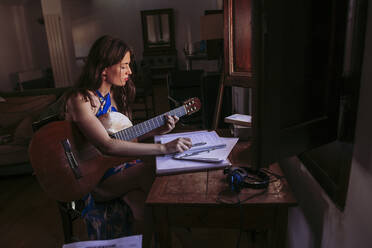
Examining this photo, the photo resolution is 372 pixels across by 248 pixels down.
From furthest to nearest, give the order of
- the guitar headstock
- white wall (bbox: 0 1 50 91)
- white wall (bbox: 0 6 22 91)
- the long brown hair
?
1. white wall (bbox: 0 1 50 91)
2. white wall (bbox: 0 6 22 91)
3. the guitar headstock
4. the long brown hair

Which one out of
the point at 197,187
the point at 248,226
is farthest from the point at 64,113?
the point at 248,226

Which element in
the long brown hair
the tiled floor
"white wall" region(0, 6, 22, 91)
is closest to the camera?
the long brown hair

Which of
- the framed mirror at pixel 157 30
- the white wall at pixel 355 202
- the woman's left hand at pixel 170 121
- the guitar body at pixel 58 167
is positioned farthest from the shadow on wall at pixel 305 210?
the framed mirror at pixel 157 30

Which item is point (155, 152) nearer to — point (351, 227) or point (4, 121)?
point (351, 227)

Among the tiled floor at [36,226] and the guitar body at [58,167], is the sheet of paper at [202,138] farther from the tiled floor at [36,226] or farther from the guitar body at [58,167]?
the tiled floor at [36,226]

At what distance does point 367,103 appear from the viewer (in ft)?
2.15

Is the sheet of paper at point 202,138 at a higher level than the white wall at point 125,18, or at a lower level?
lower

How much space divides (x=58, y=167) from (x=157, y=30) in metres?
7.18

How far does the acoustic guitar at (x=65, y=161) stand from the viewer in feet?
4.17

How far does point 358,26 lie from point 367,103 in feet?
0.58

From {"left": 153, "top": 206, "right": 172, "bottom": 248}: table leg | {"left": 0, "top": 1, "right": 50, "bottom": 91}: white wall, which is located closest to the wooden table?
{"left": 153, "top": 206, "right": 172, "bottom": 248}: table leg

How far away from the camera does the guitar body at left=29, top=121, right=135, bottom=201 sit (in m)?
1.27

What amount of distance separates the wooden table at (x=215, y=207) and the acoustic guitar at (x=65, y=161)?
1.68 feet

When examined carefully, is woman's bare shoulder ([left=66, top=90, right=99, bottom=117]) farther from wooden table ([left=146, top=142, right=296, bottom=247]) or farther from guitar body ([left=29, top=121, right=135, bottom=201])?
wooden table ([left=146, top=142, right=296, bottom=247])
